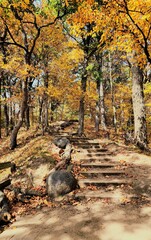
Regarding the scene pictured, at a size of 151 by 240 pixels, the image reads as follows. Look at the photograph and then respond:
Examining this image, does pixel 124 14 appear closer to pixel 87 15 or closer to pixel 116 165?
pixel 87 15

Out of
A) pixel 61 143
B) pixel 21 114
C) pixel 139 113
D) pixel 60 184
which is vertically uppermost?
pixel 21 114

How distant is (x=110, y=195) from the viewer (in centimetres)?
703

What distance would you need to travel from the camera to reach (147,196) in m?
6.82

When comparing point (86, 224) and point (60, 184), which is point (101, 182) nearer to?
point (60, 184)

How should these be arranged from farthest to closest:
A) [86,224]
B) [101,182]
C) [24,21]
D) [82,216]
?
1. [24,21]
2. [101,182]
3. [82,216]
4. [86,224]

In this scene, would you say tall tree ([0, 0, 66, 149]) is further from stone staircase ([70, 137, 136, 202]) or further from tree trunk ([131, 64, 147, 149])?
tree trunk ([131, 64, 147, 149])

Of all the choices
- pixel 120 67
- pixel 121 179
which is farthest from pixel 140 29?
pixel 120 67

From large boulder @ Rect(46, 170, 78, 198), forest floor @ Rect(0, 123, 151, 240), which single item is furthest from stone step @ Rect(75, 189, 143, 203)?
large boulder @ Rect(46, 170, 78, 198)

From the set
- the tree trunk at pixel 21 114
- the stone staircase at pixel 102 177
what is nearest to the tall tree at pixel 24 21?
the tree trunk at pixel 21 114

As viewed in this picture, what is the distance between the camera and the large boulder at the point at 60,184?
7.38 metres

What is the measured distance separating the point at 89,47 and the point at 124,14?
8.14 m

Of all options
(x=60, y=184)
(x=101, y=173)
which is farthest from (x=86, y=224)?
(x=101, y=173)

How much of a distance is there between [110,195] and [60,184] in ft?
6.00

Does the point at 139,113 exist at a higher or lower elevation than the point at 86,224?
higher
